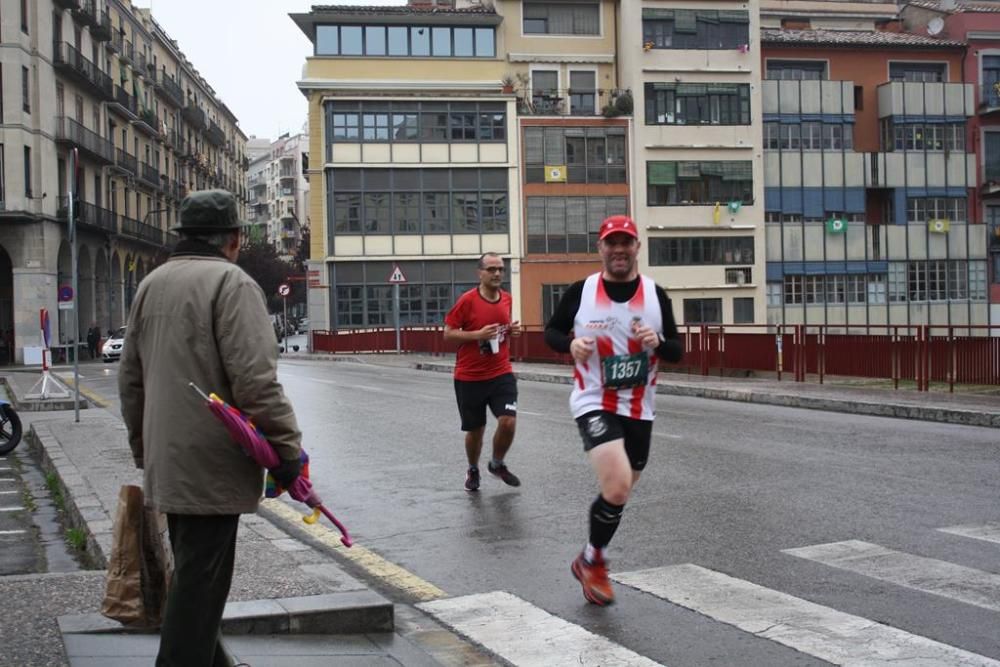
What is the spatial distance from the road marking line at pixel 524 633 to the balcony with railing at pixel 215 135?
80.3 metres

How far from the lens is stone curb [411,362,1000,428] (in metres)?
14.5

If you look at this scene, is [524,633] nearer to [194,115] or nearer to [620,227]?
[620,227]

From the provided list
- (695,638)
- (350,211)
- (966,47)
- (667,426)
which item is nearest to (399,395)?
(667,426)

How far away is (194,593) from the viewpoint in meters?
3.70

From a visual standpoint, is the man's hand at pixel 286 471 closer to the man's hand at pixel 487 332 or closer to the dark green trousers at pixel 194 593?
the dark green trousers at pixel 194 593

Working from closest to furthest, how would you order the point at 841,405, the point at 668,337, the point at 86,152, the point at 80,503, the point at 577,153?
the point at 668,337 → the point at 80,503 → the point at 841,405 → the point at 577,153 → the point at 86,152

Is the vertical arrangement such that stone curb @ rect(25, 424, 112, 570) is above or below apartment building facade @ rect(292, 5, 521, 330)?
below

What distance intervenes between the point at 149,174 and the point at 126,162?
4600mm

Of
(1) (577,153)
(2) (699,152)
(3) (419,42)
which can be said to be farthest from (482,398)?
(2) (699,152)

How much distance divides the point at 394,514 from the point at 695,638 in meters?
3.71

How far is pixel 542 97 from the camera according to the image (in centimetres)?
5062

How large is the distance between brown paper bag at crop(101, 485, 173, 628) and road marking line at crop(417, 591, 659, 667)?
1.44 metres

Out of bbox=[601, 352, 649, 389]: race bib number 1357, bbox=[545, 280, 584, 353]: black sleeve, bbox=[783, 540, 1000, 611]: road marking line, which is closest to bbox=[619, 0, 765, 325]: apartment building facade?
bbox=[783, 540, 1000, 611]: road marking line

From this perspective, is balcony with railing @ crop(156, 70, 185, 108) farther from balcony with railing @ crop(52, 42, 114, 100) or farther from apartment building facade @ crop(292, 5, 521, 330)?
apartment building facade @ crop(292, 5, 521, 330)
